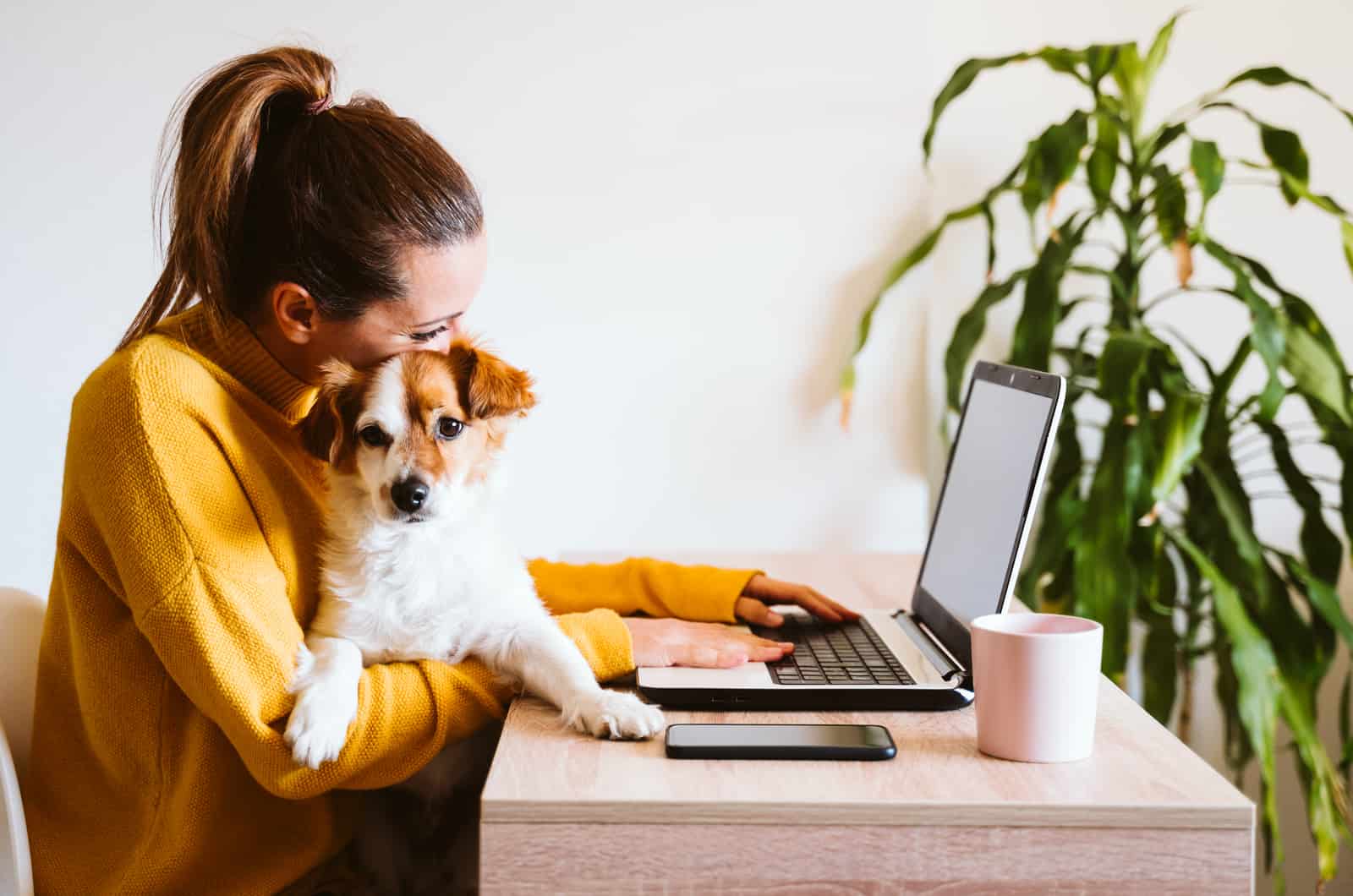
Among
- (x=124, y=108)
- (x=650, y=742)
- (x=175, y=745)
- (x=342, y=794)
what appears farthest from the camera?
(x=124, y=108)

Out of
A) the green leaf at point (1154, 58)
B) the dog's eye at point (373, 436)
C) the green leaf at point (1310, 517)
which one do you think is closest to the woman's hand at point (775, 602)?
the dog's eye at point (373, 436)

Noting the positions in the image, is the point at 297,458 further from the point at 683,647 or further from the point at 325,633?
the point at 683,647

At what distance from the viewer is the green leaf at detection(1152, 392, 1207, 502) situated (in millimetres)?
1703

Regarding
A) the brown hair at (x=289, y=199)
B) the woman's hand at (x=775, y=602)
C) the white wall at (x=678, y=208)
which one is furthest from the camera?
the white wall at (x=678, y=208)

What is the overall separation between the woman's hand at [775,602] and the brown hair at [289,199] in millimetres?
546

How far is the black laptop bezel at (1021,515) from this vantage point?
1034 millimetres

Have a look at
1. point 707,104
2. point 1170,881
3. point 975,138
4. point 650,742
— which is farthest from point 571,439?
point 1170,881

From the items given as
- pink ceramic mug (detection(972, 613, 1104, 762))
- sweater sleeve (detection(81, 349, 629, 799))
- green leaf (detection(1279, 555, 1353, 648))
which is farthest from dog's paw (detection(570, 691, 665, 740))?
green leaf (detection(1279, 555, 1353, 648))

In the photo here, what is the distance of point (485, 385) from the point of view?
1.19m

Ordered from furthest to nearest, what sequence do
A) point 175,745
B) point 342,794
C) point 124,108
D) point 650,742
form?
1. point 124,108
2. point 342,794
3. point 175,745
4. point 650,742

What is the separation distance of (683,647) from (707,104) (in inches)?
54.1

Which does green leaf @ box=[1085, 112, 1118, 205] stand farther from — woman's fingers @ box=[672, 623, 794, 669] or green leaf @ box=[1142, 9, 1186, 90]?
woman's fingers @ box=[672, 623, 794, 669]

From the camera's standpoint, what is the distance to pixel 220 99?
1.09 meters

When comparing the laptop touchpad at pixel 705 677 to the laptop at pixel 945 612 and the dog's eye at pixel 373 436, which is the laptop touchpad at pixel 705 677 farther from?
the dog's eye at pixel 373 436
